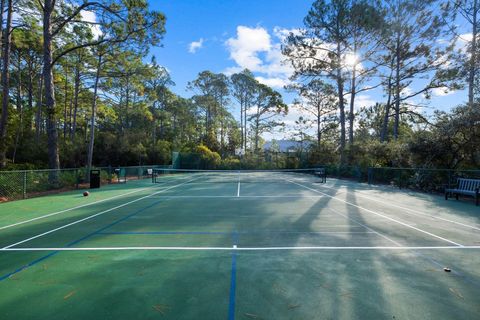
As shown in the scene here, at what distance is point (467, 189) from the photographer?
9.92 metres

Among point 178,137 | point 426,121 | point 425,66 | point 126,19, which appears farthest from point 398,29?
point 178,137

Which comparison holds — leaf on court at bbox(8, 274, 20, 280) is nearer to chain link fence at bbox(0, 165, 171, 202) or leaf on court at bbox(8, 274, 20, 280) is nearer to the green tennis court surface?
the green tennis court surface

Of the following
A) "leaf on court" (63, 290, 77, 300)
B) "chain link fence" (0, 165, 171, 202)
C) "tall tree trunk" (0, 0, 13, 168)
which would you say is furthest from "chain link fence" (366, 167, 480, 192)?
"tall tree trunk" (0, 0, 13, 168)

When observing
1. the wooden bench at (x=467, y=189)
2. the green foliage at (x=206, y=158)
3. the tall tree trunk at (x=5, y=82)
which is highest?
the tall tree trunk at (x=5, y=82)

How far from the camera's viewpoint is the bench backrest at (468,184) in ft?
31.2

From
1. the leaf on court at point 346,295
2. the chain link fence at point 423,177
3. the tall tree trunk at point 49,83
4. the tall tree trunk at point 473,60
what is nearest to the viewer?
the leaf on court at point 346,295

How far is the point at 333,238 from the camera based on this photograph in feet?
16.6

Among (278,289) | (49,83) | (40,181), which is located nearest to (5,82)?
(49,83)

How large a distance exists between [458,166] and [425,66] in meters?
12.5

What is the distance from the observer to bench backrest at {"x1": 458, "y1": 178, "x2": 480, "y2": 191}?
950cm

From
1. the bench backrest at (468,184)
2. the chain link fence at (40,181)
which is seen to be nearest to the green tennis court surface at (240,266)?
the bench backrest at (468,184)

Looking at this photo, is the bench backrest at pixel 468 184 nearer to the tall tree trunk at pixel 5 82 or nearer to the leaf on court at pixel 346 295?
the leaf on court at pixel 346 295

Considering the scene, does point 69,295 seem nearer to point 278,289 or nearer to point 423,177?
point 278,289

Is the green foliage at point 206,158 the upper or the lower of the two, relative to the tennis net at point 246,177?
upper
